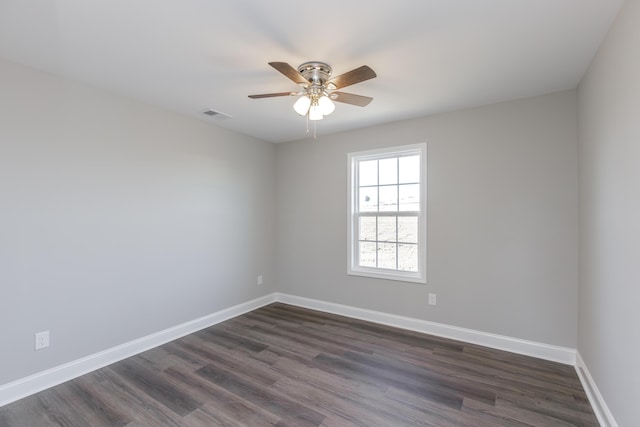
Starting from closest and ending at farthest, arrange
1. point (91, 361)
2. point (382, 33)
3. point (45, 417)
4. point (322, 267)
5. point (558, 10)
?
point (558, 10), point (382, 33), point (45, 417), point (91, 361), point (322, 267)

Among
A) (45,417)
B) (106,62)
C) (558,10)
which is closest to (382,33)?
(558,10)

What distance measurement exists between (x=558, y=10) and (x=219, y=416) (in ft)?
10.6

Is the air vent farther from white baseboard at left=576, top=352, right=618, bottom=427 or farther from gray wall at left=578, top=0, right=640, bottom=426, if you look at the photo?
white baseboard at left=576, top=352, right=618, bottom=427

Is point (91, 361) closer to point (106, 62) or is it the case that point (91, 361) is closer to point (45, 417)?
point (45, 417)

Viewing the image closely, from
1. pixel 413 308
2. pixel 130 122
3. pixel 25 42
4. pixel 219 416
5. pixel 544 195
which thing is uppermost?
pixel 25 42

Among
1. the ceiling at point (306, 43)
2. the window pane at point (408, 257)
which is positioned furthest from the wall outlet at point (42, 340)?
the window pane at point (408, 257)

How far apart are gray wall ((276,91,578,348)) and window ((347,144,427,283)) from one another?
10cm

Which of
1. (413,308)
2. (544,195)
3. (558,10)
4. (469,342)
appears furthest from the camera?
(413,308)

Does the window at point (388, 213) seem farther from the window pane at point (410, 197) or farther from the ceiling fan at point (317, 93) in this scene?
the ceiling fan at point (317, 93)

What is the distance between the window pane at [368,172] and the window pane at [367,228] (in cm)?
48

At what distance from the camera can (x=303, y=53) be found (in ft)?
6.86

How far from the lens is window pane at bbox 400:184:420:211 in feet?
11.7

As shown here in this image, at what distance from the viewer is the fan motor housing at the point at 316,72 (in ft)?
7.06

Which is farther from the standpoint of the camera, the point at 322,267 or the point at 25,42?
the point at 322,267
